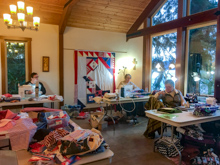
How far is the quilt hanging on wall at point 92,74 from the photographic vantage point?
5.36 metres

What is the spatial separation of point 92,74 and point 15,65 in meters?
2.11

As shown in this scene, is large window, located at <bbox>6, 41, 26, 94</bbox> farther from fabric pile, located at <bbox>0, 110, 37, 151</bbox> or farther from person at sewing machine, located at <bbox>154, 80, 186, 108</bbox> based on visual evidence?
person at sewing machine, located at <bbox>154, 80, 186, 108</bbox>

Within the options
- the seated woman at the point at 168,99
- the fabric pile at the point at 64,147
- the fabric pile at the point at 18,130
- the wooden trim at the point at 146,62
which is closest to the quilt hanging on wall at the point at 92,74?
the wooden trim at the point at 146,62

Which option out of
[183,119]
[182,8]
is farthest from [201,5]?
[183,119]

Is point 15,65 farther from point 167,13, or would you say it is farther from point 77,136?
point 167,13

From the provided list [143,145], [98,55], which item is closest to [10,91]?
[98,55]

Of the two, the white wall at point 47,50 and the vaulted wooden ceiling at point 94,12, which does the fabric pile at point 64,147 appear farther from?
the vaulted wooden ceiling at point 94,12

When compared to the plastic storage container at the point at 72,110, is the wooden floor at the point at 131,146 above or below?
below

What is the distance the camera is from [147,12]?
5.32 meters

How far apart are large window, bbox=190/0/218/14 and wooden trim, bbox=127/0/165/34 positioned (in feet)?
3.39

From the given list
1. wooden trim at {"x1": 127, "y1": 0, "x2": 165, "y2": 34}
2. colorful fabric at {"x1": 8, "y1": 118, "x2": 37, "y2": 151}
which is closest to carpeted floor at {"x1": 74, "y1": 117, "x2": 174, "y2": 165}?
colorful fabric at {"x1": 8, "y1": 118, "x2": 37, "y2": 151}

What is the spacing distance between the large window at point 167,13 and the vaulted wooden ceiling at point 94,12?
18.2 inches

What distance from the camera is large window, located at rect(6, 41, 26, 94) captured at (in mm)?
4715

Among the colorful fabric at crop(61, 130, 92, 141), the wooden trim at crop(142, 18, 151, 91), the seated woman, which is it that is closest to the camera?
the colorful fabric at crop(61, 130, 92, 141)
